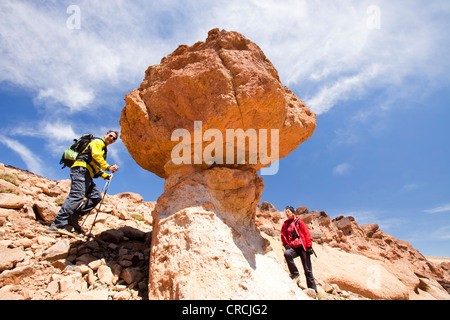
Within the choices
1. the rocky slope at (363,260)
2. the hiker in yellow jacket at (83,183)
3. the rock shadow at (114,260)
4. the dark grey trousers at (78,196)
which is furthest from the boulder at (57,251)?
the rocky slope at (363,260)

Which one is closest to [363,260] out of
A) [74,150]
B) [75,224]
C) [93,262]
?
[93,262]

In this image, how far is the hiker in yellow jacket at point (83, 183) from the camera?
4805 millimetres

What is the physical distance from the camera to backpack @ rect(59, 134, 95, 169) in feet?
17.2

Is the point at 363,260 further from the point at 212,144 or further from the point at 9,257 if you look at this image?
the point at 9,257

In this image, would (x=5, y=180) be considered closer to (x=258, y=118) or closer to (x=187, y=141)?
(x=187, y=141)

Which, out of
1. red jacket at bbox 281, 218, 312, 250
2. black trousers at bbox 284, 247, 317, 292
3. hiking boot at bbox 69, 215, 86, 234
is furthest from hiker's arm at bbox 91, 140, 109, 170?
black trousers at bbox 284, 247, 317, 292

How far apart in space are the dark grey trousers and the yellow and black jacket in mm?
111

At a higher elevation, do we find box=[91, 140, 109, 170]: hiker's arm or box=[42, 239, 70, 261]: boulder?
box=[91, 140, 109, 170]: hiker's arm

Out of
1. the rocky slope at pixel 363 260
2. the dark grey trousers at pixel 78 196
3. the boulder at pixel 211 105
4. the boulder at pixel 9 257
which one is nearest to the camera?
the boulder at pixel 9 257

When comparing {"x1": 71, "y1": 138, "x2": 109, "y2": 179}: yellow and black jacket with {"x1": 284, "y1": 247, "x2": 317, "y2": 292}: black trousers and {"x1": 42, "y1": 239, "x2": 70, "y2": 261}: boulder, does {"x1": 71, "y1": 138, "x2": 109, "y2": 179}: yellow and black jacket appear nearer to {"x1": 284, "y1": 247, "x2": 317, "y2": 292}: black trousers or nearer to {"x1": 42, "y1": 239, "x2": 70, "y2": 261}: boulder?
{"x1": 42, "y1": 239, "x2": 70, "y2": 261}: boulder

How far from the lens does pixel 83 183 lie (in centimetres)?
503

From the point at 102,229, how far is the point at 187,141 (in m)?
3.07

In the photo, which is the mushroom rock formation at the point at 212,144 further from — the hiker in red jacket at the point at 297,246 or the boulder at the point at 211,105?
the hiker in red jacket at the point at 297,246

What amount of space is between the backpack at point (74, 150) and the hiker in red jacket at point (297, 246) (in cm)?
500
